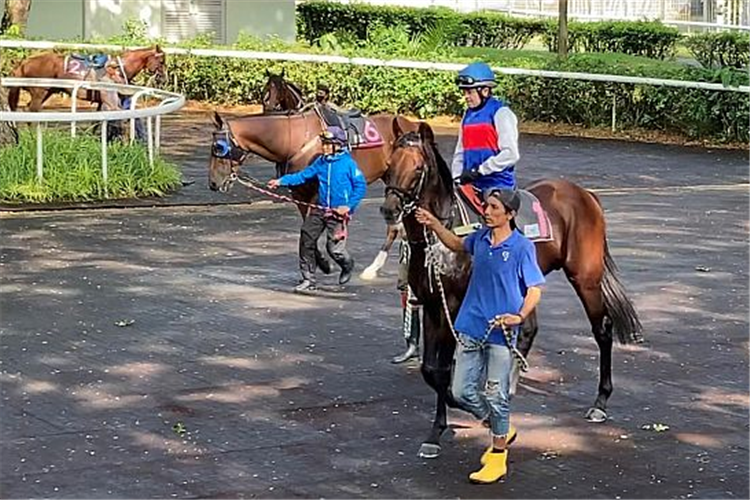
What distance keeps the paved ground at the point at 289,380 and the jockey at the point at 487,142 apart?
1438 mm

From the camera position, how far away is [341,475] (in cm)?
805

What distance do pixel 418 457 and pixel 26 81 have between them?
14033 mm

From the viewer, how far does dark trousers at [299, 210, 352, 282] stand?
12.9 m

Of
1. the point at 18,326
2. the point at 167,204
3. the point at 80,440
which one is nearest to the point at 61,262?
the point at 18,326

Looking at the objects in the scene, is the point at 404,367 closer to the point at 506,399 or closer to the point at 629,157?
the point at 506,399

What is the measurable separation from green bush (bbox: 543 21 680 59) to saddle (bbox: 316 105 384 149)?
21.9 m

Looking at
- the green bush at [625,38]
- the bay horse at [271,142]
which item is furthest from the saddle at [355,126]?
the green bush at [625,38]

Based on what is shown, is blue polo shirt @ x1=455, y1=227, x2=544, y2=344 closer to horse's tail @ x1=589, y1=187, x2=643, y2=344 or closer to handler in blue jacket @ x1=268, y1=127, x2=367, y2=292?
horse's tail @ x1=589, y1=187, x2=643, y2=344

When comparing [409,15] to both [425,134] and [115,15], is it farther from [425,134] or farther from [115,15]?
[425,134]

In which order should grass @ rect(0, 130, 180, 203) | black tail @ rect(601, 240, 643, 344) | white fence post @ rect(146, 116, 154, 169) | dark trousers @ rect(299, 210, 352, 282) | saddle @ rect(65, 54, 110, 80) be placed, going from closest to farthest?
black tail @ rect(601, 240, 643, 344) < dark trousers @ rect(299, 210, 352, 282) < grass @ rect(0, 130, 180, 203) < white fence post @ rect(146, 116, 154, 169) < saddle @ rect(65, 54, 110, 80)

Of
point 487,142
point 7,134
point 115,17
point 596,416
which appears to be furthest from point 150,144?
point 115,17

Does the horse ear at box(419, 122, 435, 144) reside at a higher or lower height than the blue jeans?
higher

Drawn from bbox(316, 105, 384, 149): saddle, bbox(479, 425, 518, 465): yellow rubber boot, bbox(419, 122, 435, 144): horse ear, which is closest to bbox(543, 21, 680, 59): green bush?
bbox(316, 105, 384, 149): saddle

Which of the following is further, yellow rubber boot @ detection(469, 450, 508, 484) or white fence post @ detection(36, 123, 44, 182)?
white fence post @ detection(36, 123, 44, 182)
